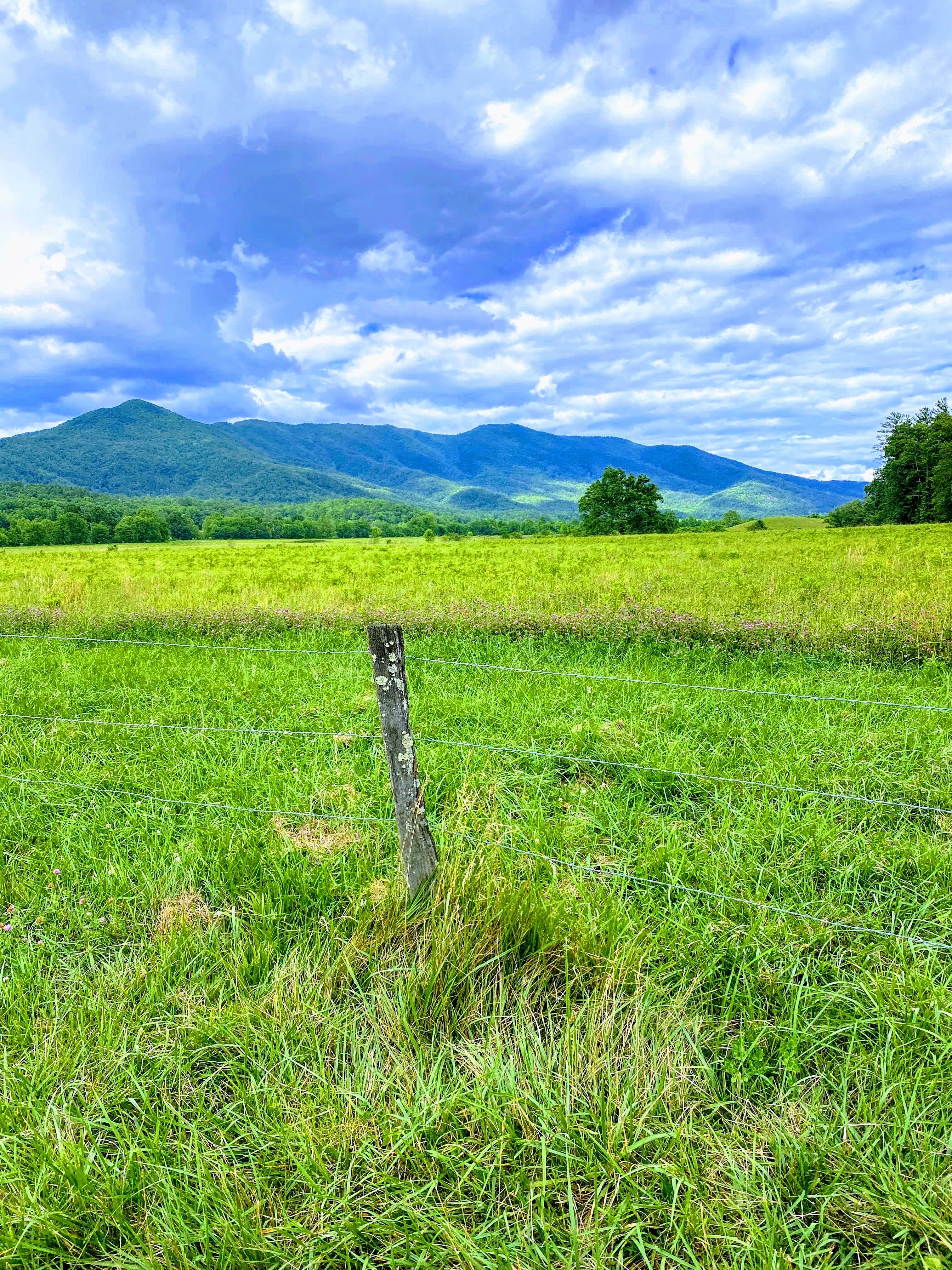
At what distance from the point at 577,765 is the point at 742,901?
2.12 meters

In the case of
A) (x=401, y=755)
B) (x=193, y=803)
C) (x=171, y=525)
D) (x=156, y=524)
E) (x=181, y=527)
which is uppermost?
(x=171, y=525)

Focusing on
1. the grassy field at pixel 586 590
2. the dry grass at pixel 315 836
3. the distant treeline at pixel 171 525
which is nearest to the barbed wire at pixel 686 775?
the dry grass at pixel 315 836

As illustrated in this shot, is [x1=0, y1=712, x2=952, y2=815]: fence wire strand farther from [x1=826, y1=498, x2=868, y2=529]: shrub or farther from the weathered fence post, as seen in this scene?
[x1=826, y1=498, x2=868, y2=529]: shrub

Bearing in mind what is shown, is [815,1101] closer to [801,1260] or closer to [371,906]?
[801,1260]

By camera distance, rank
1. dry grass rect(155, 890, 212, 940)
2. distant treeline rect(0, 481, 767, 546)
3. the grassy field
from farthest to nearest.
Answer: distant treeline rect(0, 481, 767, 546) < the grassy field < dry grass rect(155, 890, 212, 940)

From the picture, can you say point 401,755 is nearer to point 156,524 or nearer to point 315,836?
point 315,836

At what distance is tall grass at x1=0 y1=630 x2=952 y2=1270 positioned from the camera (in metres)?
1.93

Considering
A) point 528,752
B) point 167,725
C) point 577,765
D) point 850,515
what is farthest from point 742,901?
point 850,515

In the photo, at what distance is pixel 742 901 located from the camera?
3123 mm

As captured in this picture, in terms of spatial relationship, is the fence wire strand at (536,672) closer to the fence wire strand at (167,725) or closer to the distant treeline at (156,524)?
the fence wire strand at (167,725)

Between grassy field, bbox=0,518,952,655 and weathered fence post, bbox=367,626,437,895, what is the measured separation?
22.4 feet

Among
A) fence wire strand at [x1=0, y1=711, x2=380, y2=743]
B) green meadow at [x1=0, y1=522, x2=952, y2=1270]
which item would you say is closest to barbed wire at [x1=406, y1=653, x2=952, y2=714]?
green meadow at [x1=0, y1=522, x2=952, y2=1270]

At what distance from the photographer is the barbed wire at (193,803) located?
158 inches

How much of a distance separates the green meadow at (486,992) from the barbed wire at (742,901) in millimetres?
36
